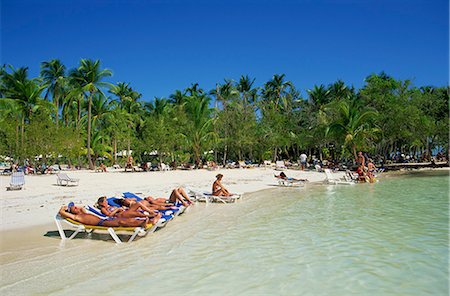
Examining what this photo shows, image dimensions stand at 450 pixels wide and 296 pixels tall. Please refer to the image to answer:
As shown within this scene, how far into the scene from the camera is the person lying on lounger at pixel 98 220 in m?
6.71

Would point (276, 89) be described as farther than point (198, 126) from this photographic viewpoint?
Yes

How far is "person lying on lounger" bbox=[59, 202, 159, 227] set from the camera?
6707 mm

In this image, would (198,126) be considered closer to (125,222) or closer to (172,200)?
(172,200)

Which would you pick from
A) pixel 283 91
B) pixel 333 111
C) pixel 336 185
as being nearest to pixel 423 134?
pixel 333 111

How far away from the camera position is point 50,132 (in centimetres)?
2366

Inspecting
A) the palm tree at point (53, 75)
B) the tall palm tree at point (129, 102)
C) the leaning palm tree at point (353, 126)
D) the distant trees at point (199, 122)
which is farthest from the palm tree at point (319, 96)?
the palm tree at point (53, 75)

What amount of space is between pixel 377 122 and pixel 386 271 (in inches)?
1091

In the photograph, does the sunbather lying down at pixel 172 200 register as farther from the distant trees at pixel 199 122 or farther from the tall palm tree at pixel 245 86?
the tall palm tree at pixel 245 86

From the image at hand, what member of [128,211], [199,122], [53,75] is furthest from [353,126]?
[53,75]

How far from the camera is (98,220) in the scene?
6812 millimetres

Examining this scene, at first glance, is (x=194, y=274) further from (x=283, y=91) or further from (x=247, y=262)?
(x=283, y=91)

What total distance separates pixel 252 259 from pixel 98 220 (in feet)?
10.1

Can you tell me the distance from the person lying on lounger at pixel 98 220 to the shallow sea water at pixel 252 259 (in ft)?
1.24

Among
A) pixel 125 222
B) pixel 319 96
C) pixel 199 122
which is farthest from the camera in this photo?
pixel 319 96
